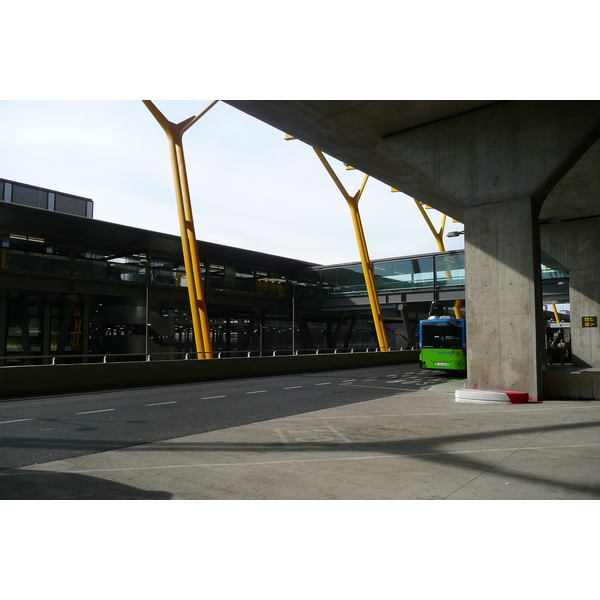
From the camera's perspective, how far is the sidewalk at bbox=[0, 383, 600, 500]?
5703mm

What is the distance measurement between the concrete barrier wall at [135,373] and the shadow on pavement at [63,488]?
1151 centimetres

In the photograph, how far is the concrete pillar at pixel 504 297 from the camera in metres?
13.3

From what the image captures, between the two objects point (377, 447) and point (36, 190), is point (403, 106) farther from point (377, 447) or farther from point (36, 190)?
point (36, 190)

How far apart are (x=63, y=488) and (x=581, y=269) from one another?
25412mm

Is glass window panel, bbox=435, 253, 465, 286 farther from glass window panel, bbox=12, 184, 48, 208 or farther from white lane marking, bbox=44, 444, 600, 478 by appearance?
white lane marking, bbox=44, 444, 600, 478

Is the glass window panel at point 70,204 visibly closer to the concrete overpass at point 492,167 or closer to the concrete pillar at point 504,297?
the concrete overpass at point 492,167

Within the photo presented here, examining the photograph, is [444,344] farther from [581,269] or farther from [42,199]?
[42,199]

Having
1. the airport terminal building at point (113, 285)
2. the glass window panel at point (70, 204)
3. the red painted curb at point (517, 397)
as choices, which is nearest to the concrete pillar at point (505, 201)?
the red painted curb at point (517, 397)

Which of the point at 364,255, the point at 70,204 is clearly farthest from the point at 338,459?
the point at 70,204

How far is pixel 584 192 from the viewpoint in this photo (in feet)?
66.3

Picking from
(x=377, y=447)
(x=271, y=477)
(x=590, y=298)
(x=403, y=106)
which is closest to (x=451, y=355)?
(x=590, y=298)

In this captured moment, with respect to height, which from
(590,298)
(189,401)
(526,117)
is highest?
(526,117)

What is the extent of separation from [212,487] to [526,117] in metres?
11.7

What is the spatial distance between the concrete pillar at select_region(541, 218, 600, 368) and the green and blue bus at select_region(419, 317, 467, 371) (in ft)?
17.2
